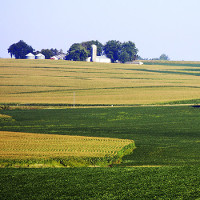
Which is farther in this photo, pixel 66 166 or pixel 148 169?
pixel 66 166

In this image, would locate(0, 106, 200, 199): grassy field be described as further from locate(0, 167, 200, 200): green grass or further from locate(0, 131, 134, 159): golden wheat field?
locate(0, 131, 134, 159): golden wheat field

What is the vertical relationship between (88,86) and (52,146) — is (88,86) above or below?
above

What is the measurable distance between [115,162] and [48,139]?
26.0 ft

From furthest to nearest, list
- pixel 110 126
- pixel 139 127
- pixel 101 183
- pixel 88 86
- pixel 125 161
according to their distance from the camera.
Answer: pixel 88 86
pixel 110 126
pixel 139 127
pixel 125 161
pixel 101 183

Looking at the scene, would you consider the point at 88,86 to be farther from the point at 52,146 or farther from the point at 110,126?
the point at 52,146

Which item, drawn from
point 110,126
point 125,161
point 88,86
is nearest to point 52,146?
point 125,161

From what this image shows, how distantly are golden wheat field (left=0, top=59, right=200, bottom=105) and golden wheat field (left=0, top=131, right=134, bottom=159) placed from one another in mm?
34030

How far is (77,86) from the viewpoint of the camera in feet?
281

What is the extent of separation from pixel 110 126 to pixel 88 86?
43845mm

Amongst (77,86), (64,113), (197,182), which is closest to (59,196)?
(197,182)

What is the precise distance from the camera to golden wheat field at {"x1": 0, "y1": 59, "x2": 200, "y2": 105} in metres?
69.8

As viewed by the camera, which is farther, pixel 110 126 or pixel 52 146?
pixel 110 126

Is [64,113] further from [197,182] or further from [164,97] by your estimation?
[197,182]

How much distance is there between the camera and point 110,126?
42.6 meters
